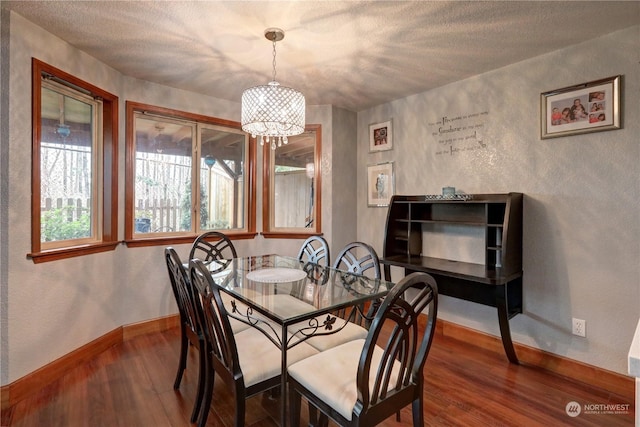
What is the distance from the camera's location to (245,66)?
2588mm

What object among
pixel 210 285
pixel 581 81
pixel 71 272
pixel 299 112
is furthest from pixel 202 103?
pixel 581 81

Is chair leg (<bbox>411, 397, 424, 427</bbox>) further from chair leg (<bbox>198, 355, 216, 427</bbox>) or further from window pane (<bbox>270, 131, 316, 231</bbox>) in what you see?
window pane (<bbox>270, 131, 316, 231</bbox>)

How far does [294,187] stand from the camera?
12.4 ft

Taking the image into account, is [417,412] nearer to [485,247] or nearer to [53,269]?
[485,247]

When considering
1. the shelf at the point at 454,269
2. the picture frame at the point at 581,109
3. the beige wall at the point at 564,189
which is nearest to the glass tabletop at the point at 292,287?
the shelf at the point at 454,269

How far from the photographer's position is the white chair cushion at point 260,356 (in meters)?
1.48

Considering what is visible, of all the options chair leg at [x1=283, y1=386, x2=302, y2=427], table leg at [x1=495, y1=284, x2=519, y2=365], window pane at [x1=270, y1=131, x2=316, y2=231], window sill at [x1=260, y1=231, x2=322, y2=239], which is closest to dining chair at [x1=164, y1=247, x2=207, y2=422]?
chair leg at [x1=283, y1=386, x2=302, y2=427]

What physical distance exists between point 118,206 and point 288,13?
2131 millimetres

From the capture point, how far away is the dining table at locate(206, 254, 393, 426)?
148cm

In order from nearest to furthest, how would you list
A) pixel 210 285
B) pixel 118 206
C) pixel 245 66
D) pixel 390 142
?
pixel 210 285
pixel 245 66
pixel 118 206
pixel 390 142

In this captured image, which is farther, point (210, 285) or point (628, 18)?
point (628, 18)

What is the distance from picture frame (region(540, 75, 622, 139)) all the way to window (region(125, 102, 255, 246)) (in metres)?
2.78

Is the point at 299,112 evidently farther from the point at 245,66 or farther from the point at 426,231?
the point at 426,231

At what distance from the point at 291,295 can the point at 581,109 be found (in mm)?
2372
